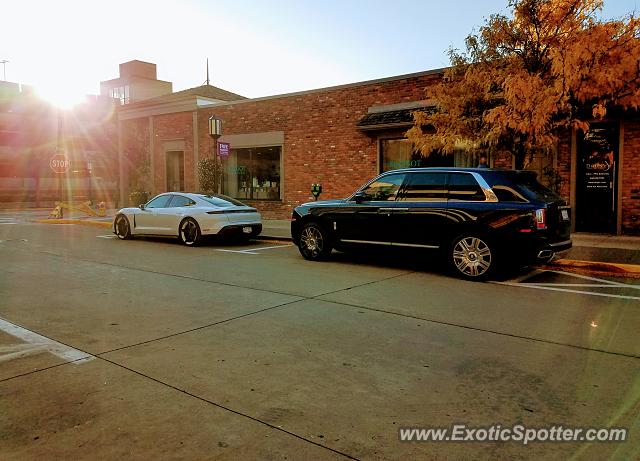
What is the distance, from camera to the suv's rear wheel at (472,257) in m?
8.16

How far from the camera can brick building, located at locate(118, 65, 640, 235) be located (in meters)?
13.4

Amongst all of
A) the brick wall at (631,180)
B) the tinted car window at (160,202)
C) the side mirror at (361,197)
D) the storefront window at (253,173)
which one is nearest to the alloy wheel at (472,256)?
the side mirror at (361,197)

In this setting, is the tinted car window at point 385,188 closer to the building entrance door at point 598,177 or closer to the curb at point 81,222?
the building entrance door at point 598,177

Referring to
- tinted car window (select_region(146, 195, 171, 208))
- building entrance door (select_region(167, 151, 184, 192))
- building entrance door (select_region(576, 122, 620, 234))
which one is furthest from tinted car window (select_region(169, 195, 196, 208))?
building entrance door (select_region(576, 122, 620, 234))

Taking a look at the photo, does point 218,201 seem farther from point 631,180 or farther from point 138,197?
point 138,197

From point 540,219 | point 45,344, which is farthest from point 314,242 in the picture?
point 45,344

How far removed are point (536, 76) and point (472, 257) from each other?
4295 mm

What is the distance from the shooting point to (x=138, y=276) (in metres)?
8.66

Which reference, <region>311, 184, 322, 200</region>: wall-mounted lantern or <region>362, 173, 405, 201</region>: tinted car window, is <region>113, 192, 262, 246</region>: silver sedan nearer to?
<region>311, 184, 322, 200</region>: wall-mounted lantern

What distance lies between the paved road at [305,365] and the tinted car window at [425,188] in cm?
154

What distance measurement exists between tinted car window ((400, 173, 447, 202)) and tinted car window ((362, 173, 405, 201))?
7.2 inches

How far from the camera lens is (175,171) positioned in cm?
2388

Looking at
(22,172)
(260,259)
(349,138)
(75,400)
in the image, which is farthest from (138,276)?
(22,172)

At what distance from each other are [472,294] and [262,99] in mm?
14819
